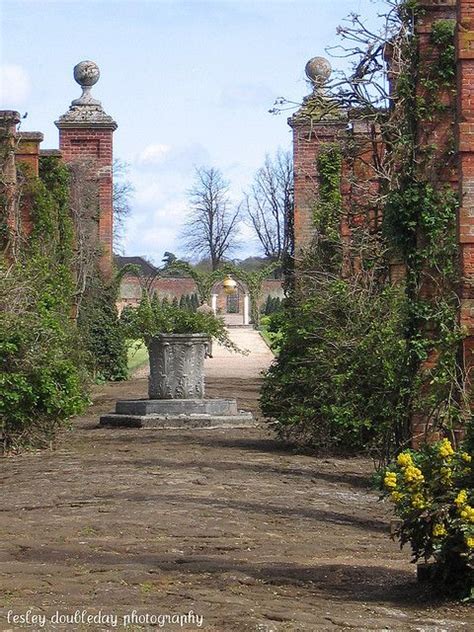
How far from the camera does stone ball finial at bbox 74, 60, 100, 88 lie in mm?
30547

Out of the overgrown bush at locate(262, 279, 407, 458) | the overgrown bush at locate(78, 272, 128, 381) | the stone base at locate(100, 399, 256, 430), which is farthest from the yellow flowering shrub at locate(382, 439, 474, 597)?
the overgrown bush at locate(78, 272, 128, 381)

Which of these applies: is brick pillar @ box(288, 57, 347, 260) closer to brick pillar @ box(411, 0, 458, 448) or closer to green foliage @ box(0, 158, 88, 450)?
green foliage @ box(0, 158, 88, 450)

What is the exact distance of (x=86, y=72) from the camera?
30594mm

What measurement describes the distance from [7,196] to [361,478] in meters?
12.0

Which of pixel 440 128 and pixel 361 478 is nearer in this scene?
pixel 440 128

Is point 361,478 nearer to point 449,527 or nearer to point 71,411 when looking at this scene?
point 71,411

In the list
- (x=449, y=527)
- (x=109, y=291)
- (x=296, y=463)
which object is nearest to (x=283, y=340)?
(x=296, y=463)

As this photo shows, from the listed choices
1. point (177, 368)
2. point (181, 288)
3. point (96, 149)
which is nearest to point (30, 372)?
point (177, 368)

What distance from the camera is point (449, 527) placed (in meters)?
7.23

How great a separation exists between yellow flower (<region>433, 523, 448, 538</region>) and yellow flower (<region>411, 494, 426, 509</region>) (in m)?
0.13

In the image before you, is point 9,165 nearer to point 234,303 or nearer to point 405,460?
point 405,460

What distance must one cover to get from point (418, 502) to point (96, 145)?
2384 centimetres

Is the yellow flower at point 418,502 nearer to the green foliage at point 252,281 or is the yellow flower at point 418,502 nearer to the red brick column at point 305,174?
the red brick column at point 305,174

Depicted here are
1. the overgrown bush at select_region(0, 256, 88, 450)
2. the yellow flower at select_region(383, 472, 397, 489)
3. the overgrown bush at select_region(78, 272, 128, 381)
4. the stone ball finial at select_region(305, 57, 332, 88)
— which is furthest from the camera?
the overgrown bush at select_region(78, 272, 128, 381)
